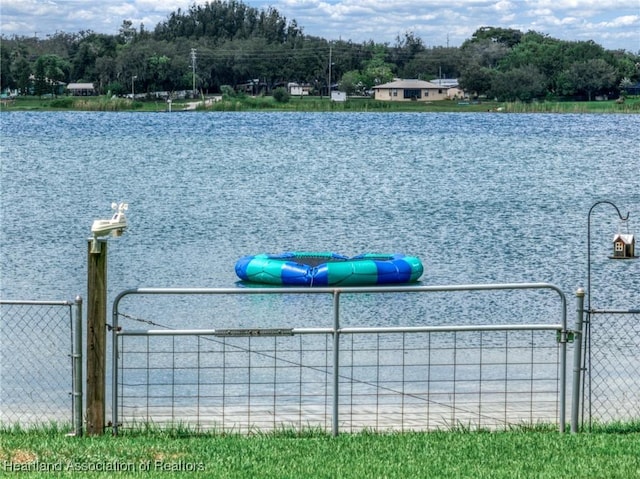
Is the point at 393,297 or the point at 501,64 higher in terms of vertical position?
the point at 501,64

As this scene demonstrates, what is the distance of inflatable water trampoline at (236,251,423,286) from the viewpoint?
89.3ft

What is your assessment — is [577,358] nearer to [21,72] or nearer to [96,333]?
[96,333]

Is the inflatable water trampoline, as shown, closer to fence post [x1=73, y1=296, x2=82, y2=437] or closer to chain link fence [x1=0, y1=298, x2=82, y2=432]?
chain link fence [x1=0, y1=298, x2=82, y2=432]

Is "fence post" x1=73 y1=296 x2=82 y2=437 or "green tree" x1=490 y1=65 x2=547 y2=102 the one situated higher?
"green tree" x1=490 y1=65 x2=547 y2=102

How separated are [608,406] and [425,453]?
212 inches

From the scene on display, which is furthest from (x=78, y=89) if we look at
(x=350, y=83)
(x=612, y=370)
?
(x=612, y=370)

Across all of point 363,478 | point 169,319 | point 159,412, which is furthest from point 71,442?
point 169,319

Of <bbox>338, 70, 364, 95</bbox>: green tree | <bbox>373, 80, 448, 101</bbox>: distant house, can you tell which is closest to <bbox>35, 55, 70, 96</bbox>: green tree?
<bbox>338, 70, 364, 95</bbox>: green tree

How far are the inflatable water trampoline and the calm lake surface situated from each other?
1297 millimetres

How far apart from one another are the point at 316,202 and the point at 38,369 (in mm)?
38975

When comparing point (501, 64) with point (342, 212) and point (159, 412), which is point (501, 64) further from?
point (159, 412)

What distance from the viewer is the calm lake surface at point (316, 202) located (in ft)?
106

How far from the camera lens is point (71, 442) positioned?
957cm

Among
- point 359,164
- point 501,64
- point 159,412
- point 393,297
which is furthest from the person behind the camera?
point 501,64
